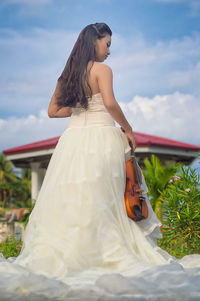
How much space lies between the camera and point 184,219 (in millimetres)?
7211

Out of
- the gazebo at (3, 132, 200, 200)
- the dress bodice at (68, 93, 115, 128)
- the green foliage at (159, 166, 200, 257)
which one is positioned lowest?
the green foliage at (159, 166, 200, 257)

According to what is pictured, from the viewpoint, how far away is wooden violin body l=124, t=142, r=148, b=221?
3928mm

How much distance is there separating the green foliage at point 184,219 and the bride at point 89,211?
9.60 feet

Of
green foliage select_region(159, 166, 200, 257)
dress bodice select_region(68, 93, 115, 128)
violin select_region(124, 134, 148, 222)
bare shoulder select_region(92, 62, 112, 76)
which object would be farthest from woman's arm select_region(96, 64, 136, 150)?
green foliage select_region(159, 166, 200, 257)

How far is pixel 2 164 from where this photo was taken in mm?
57562

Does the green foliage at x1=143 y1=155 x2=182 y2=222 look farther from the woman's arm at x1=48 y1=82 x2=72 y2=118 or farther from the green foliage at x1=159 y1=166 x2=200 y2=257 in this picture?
the woman's arm at x1=48 y1=82 x2=72 y2=118

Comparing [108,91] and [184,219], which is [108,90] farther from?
[184,219]

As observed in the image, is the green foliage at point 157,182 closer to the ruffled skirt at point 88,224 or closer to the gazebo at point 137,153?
the ruffled skirt at point 88,224

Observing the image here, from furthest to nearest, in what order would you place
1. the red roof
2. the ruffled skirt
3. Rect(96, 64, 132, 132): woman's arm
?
the red roof, Rect(96, 64, 132, 132): woman's arm, the ruffled skirt

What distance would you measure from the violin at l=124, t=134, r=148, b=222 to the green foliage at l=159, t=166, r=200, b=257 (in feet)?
10.6

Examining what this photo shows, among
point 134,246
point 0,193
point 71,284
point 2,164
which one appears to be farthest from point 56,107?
point 2,164

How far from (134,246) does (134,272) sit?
1.50 feet

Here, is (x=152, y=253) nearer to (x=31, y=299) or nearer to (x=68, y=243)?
(x=68, y=243)

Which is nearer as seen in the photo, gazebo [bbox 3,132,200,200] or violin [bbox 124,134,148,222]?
violin [bbox 124,134,148,222]
